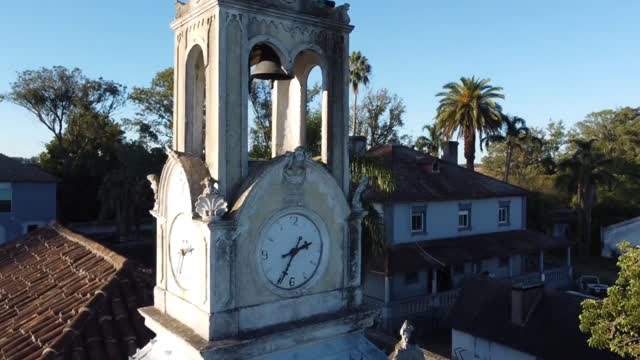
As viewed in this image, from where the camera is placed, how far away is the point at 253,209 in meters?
5.85

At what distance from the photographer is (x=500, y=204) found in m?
29.8

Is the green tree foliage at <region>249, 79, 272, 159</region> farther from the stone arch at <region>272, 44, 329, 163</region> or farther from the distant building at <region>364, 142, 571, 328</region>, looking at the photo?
the stone arch at <region>272, 44, 329, 163</region>

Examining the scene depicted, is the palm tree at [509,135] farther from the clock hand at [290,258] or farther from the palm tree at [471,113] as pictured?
the clock hand at [290,258]

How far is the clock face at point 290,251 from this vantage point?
19.8 feet

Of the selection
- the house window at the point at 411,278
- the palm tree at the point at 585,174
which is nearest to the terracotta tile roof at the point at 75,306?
the house window at the point at 411,278

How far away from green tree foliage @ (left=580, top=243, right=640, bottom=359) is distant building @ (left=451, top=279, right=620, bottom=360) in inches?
212

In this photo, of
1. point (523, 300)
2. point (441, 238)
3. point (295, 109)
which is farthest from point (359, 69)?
point (295, 109)

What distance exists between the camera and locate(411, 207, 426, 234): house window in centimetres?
2544

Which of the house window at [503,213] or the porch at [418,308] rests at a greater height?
the house window at [503,213]

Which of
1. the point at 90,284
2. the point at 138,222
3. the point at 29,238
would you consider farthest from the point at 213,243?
the point at 138,222

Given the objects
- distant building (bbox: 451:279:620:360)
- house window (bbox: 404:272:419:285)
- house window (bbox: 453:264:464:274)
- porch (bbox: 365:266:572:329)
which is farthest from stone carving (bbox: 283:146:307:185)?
house window (bbox: 453:264:464:274)

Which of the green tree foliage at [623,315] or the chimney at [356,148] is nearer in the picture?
the green tree foliage at [623,315]

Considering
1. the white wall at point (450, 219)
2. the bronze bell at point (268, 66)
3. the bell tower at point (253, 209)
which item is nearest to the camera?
the bell tower at point (253, 209)

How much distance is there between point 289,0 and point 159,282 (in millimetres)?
3943
